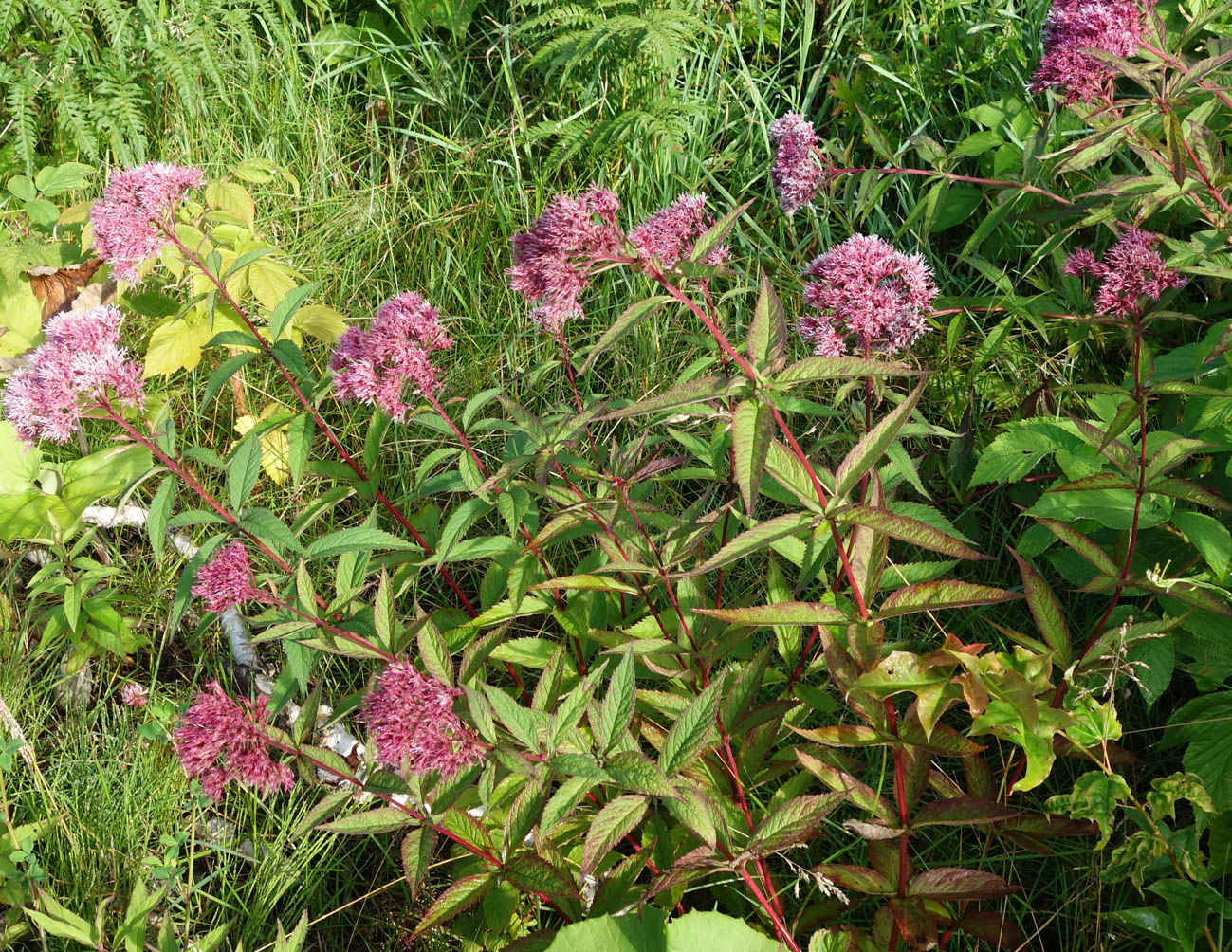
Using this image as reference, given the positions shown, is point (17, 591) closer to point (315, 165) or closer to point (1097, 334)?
point (315, 165)

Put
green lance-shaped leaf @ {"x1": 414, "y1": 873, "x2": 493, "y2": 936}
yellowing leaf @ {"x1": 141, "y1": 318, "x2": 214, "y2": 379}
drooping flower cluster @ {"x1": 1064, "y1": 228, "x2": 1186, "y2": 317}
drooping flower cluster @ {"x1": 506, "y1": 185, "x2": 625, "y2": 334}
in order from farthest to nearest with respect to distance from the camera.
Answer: yellowing leaf @ {"x1": 141, "y1": 318, "x2": 214, "y2": 379}, drooping flower cluster @ {"x1": 1064, "y1": 228, "x2": 1186, "y2": 317}, green lance-shaped leaf @ {"x1": 414, "y1": 873, "x2": 493, "y2": 936}, drooping flower cluster @ {"x1": 506, "y1": 185, "x2": 625, "y2": 334}

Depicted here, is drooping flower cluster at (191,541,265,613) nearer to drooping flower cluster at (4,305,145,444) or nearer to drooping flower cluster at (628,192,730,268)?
drooping flower cluster at (4,305,145,444)

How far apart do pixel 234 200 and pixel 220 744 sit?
1.74 metres

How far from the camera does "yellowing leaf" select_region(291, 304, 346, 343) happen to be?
8.71ft

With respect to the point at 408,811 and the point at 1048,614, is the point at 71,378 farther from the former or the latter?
the point at 1048,614

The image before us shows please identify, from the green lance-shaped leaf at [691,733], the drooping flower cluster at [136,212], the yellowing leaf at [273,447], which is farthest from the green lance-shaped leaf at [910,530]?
the yellowing leaf at [273,447]

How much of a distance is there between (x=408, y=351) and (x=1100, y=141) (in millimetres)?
1295

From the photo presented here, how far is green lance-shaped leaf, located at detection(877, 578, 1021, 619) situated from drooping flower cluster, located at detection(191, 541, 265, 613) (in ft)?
3.33

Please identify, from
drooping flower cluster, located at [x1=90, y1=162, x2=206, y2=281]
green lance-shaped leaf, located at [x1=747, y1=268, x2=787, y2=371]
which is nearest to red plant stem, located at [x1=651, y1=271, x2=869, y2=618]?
green lance-shaped leaf, located at [x1=747, y1=268, x2=787, y2=371]

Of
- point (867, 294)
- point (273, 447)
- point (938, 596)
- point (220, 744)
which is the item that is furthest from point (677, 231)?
point (273, 447)

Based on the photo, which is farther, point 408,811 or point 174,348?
point 174,348

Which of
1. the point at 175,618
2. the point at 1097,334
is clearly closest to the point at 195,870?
the point at 175,618

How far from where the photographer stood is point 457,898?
1628 mm

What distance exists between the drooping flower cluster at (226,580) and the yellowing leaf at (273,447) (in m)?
1.03
